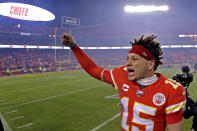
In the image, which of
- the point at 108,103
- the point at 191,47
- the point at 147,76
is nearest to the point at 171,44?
the point at 191,47

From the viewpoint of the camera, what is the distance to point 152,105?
66.9 inches

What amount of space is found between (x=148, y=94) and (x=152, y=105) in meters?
0.11

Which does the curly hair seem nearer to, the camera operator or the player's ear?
the player's ear

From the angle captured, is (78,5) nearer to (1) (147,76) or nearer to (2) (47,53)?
(2) (47,53)

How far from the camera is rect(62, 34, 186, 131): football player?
64.7 inches

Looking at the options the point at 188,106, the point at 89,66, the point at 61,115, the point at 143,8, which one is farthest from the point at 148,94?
the point at 143,8

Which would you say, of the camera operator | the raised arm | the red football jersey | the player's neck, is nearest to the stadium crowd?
the camera operator

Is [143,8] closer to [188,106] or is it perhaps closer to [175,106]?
[188,106]

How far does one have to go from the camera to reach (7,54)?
32531mm

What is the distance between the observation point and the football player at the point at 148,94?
5.39 feet

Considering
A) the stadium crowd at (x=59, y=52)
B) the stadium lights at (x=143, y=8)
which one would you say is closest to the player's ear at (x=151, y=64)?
the stadium crowd at (x=59, y=52)

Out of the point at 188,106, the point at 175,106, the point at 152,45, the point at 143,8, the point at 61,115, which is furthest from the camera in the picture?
the point at 143,8

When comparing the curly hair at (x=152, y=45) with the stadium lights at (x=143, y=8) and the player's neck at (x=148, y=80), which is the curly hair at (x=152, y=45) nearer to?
the player's neck at (x=148, y=80)

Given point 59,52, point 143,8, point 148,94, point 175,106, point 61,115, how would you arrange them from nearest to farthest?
1. point 175,106
2. point 148,94
3. point 61,115
4. point 59,52
5. point 143,8
